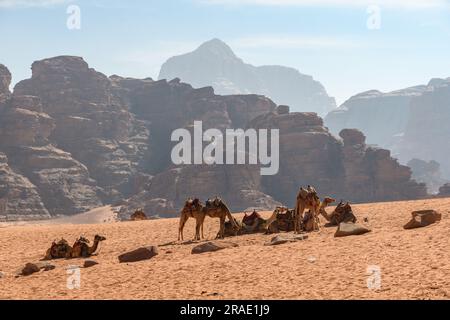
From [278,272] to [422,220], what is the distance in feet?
28.1

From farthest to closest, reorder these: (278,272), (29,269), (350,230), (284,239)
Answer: (350,230)
(284,239)
(29,269)
(278,272)

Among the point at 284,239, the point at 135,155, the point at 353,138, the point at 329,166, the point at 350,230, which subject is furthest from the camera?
the point at 135,155

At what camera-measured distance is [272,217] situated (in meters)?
24.1

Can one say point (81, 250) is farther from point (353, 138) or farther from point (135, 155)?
point (135, 155)

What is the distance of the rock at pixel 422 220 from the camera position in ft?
65.7

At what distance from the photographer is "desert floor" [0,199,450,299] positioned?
12.0m

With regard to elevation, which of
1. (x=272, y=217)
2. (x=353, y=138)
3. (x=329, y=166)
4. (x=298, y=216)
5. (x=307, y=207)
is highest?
(x=353, y=138)

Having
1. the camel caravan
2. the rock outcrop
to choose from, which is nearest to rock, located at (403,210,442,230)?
the camel caravan

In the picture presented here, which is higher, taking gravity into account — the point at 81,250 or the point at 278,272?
the point at 278,272

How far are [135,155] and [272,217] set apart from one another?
130 m

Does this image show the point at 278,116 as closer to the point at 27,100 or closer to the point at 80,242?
the point at 27,100

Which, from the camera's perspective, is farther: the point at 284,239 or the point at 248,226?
the point at 248,226

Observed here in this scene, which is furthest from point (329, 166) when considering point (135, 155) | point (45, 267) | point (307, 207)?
point (45, 267)

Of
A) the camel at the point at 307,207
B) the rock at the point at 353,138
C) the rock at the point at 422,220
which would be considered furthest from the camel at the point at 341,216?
the rock at the point at 353,138
